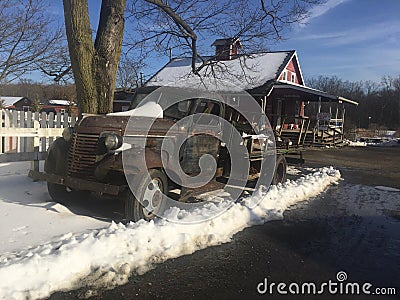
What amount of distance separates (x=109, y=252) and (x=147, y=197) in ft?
4.00

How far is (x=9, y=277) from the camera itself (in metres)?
3.20

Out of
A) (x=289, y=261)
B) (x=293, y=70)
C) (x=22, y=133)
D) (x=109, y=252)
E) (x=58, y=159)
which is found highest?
(x=293, y=70)

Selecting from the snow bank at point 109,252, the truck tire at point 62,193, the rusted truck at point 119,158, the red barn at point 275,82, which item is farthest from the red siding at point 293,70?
the truck tire at point 62,193

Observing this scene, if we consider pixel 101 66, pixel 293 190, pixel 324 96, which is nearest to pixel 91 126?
pixel 101 66

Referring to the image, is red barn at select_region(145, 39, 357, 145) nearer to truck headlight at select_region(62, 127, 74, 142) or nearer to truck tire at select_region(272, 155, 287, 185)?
truck tire at select_region(272, 155, 287, 185)

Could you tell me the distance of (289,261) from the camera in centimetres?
420

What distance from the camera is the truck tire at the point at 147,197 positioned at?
4879 mm

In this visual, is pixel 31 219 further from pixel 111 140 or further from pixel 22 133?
pixel 22 133

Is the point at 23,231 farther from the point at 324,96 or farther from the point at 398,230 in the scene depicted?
the point at 324,96

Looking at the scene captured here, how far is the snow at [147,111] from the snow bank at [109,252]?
1.63 metres

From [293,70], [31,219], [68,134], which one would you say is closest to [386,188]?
[68,134]

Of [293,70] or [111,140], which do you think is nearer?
[111,140]

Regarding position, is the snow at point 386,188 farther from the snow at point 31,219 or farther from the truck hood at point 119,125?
the snow at point 31,219

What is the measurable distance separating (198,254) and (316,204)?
3784mm
